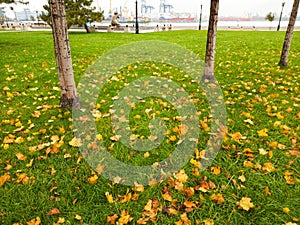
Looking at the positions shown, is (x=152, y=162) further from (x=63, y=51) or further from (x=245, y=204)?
(x=63, y=51)

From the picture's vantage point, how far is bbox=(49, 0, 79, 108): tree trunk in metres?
3.12

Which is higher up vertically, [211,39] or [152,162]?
[211,39]

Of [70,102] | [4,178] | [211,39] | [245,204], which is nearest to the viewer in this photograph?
[245,204]

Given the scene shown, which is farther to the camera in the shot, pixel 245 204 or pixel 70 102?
pixel 70 102

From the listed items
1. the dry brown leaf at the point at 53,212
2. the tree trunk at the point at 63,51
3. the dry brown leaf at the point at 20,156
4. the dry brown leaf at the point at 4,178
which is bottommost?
the dry brown leaf at the point at 53,212

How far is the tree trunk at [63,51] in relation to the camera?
3.12m

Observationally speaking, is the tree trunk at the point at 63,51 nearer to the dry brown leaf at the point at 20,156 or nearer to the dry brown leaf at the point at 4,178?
the dry brown leaf at the point at 20,156

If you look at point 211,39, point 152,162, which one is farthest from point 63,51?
point 211,39

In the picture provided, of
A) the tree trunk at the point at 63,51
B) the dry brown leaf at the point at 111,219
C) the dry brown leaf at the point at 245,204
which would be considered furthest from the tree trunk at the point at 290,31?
the dry brown leaf at the point at 111,219

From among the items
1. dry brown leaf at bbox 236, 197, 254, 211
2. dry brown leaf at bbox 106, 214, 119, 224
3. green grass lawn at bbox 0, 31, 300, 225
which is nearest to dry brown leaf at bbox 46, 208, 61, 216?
green grass lawn at bbox 0, 31, 300, 225

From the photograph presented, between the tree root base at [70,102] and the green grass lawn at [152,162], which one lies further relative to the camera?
the tree root base at [70,102]

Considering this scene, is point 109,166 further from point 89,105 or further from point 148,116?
point 89,105

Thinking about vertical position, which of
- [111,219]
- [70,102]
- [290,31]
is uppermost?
[290,31]

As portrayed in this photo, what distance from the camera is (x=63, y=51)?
330 centimetres
